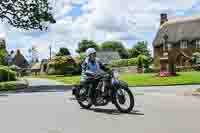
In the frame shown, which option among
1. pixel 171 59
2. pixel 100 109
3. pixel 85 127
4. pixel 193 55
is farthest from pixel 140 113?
pixel 193 55

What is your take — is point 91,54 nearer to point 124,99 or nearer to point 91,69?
point 91,69

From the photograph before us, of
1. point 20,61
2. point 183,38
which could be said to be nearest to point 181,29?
point 183,38

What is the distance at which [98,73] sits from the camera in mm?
14492

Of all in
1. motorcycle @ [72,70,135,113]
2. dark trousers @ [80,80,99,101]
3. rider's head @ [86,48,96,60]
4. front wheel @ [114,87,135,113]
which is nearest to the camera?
front wheel @ [114,87,135,113]

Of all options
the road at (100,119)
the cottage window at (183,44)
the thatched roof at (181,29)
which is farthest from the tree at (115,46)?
the road at (100,119)

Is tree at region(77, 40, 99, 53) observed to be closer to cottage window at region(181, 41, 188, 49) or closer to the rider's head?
cottage window at region(181, 41, 188, 49)

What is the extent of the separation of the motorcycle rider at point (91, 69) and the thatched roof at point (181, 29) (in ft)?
241

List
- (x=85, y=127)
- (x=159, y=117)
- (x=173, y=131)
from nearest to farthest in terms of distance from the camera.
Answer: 1. (x=173, y=131)
2. (x=85, y=127)
3. (x=159, y=117)

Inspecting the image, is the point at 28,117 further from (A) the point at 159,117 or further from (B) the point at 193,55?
(B) the point at 193,55

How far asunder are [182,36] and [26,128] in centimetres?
7939

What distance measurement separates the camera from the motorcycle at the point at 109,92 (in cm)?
1366

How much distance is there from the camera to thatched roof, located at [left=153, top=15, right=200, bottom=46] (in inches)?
3445

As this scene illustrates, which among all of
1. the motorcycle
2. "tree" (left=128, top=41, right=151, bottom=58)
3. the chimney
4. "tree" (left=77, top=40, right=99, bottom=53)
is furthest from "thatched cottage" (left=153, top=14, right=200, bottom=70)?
"tree" (left=77, top=40, right=99, bottom=53)

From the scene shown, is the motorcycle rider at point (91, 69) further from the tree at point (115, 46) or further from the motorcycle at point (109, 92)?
the tree at point (115, 46)
